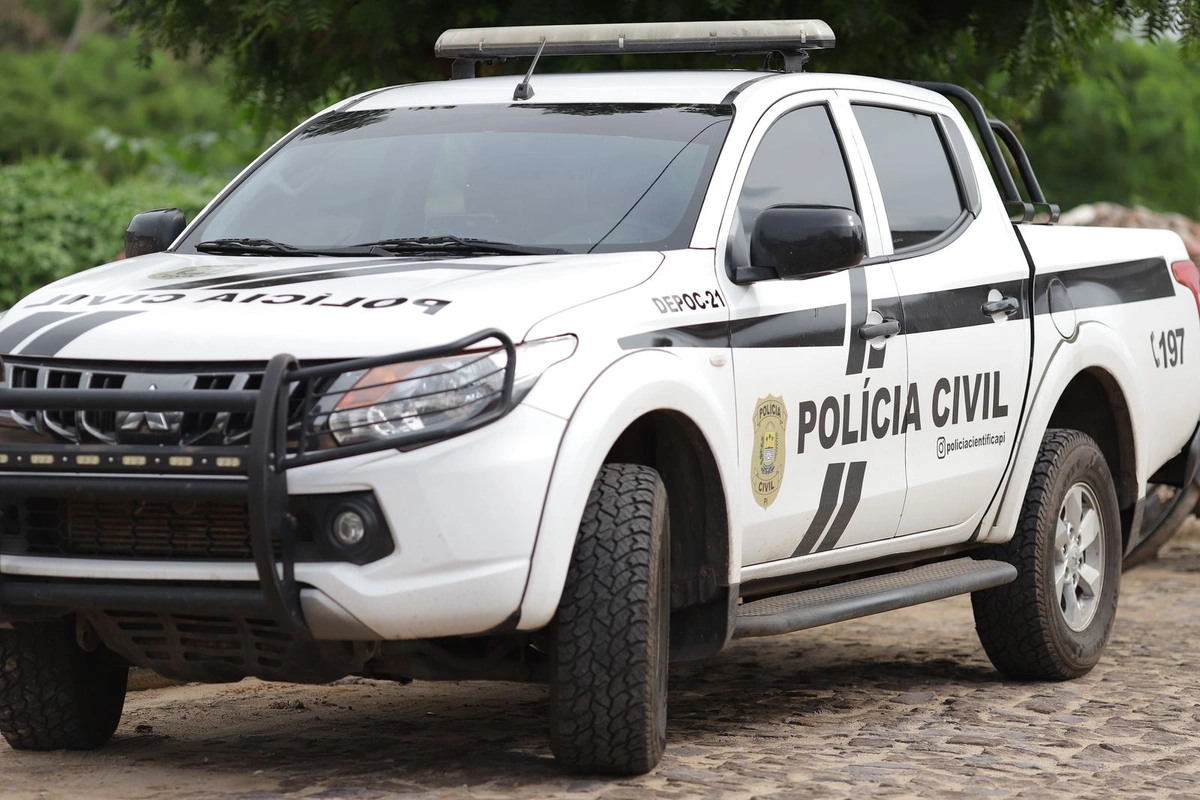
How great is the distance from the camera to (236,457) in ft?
13.7

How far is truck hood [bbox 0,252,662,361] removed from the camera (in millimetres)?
4332

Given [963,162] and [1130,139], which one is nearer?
[963,162]

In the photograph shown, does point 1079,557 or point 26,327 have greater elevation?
point 26,327

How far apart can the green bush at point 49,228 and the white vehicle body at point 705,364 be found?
24.6 ft

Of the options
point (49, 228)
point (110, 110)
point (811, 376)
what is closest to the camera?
point (811, 376)

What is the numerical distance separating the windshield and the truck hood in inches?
10.2

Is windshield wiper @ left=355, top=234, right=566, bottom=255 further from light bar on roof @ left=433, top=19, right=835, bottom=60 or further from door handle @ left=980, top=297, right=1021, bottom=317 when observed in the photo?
door handle @ left=980, top=297, right=1021, bottom=317

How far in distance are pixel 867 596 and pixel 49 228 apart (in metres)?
8.95

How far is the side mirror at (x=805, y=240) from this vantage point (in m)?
5.05

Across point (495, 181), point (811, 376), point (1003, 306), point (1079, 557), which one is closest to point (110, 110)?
point (1079, 557)

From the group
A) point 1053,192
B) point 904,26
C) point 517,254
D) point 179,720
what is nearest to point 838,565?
point 517,254

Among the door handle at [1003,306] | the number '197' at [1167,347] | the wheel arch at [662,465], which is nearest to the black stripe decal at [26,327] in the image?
the wheel arch at [662,465]

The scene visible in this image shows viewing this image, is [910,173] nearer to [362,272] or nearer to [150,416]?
[362,272]

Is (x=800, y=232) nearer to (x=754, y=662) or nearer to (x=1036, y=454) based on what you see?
(x=1036, y=454)
